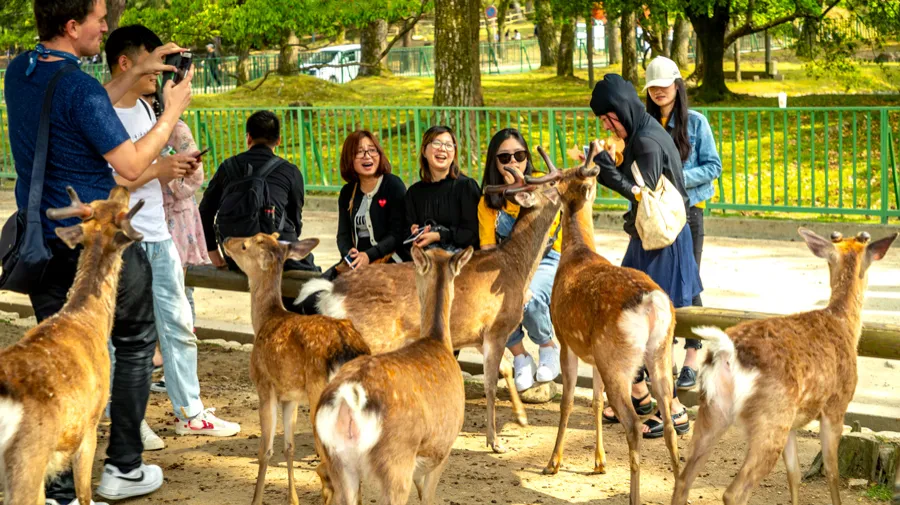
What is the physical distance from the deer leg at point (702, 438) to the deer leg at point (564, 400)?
43.9 inches

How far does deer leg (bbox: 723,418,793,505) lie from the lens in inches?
201

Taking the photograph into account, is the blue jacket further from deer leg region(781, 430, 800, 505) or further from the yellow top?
deer leg region(781, 430, 800, 505)

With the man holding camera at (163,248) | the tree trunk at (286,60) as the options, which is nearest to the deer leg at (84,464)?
the man holding camera at (163,248)

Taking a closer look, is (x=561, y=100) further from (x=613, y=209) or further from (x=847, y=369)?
(x=847, y=369)

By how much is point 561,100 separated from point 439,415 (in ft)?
78.8

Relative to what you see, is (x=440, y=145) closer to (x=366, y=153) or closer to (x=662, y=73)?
(x=366, y=153)

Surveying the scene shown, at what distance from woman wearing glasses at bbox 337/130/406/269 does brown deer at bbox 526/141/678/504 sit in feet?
4.81

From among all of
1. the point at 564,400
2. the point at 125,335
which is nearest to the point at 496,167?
the point at 564,400

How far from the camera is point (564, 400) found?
6.53m

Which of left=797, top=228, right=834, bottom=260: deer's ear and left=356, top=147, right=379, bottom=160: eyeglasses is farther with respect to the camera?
left=356, top=147, right=379, bottom=160: eyeglasses

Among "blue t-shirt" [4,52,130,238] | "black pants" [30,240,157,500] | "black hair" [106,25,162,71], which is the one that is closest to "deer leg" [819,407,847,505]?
"black pants" [30,240,157,500]

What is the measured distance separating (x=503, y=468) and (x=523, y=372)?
4.42 ft

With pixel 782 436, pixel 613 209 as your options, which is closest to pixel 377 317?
pixel 782 436

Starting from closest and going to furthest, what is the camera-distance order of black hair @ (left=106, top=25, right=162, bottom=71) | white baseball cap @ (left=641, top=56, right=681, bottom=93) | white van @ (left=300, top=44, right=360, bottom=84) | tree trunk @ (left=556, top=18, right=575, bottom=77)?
1. black hair @ (left=106, top=25, right=162, bottom=71)
2. white baseball cap @ (left=641, top=56, right=681, bottom=93)
3. tree trunk @ (left=556, top=18, right=575, bottom=77)
4. white van @ (left=300, top=44, right=360, bottom=84)
